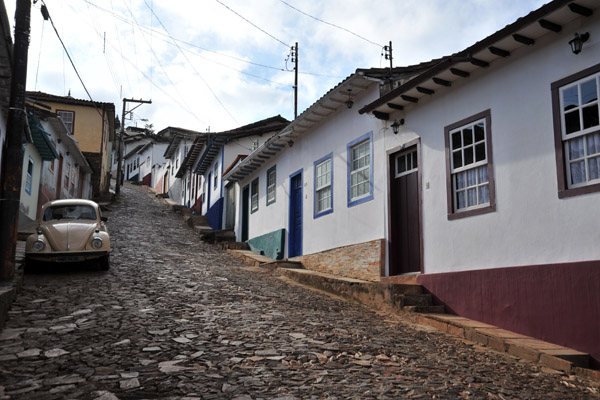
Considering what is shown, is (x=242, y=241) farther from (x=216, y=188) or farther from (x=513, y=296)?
(x=513, y=296)

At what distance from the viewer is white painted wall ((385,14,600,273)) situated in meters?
6.52

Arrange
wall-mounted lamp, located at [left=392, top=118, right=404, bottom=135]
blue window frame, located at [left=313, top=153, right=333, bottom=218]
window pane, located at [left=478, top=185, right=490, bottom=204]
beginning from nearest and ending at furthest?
1. window pane, located at [left=478, top=185, right=490, bottom=204]
2. wall-mounted lamp, located at [left=392, top=118, right=404, bottom=135]
3. blue window frame, located at [left=313, top=153, right=333, bottom=218]

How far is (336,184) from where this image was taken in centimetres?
1249

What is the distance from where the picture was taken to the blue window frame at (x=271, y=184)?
675 inches

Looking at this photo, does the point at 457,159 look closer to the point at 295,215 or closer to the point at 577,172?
the point at 577,172

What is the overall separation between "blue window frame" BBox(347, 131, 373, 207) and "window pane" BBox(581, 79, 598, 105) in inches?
193

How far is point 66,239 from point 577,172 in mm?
9404

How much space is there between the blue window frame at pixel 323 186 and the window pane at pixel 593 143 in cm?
689

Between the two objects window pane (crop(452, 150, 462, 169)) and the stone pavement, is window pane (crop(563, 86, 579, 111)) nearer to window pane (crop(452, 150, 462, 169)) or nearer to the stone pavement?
window pane (crop(452, 150, 462, 169))

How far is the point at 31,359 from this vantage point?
5.12 metres

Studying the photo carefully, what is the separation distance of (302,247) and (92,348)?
904 cm

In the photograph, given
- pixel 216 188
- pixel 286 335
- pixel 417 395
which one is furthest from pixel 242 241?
pixel 417 395

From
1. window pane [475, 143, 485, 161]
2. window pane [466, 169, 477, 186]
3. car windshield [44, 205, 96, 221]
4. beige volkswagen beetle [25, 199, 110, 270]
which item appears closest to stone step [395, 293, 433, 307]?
window pane [466, 169, 477, 186]

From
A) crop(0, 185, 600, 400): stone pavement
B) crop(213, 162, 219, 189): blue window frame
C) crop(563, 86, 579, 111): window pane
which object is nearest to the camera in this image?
crop(0, 185, 600, 400): stone pavement
